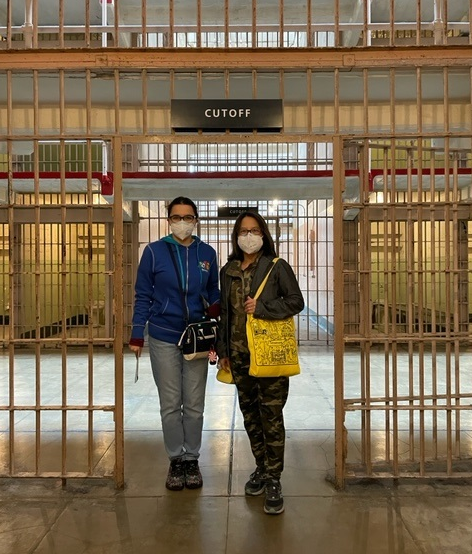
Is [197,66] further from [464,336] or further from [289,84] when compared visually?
[464,336]

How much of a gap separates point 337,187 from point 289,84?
3.32 ft

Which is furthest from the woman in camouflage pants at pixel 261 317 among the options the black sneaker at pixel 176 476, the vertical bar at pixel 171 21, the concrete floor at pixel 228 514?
the vertical bar at pixel 171 21

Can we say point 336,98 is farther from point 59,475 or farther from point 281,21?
point 59,475

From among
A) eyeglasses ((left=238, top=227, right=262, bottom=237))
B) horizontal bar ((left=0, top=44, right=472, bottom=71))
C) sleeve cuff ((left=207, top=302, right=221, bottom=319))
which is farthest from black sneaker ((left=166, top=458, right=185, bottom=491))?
horizontal bar ((left=0, top=44, right=472, bottom=71))

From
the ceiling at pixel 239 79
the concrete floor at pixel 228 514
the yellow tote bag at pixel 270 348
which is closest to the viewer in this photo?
the concrete floor at pixel 228 514

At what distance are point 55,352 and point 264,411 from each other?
7516mm

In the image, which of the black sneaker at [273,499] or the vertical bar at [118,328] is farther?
the vertical bar at [118,328]

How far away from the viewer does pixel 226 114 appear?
126 inches

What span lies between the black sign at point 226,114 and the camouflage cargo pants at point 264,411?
64.4 inches

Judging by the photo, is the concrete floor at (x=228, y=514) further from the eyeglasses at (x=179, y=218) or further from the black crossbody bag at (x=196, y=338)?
the eyeglasses at (x=179, y=218)

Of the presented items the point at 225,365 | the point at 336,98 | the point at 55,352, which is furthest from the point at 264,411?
the point at 55,352

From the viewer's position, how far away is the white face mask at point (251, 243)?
299cm

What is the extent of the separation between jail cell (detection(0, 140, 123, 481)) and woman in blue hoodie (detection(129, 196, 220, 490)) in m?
0.28

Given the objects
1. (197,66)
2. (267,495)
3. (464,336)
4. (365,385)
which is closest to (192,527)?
(267,495)
